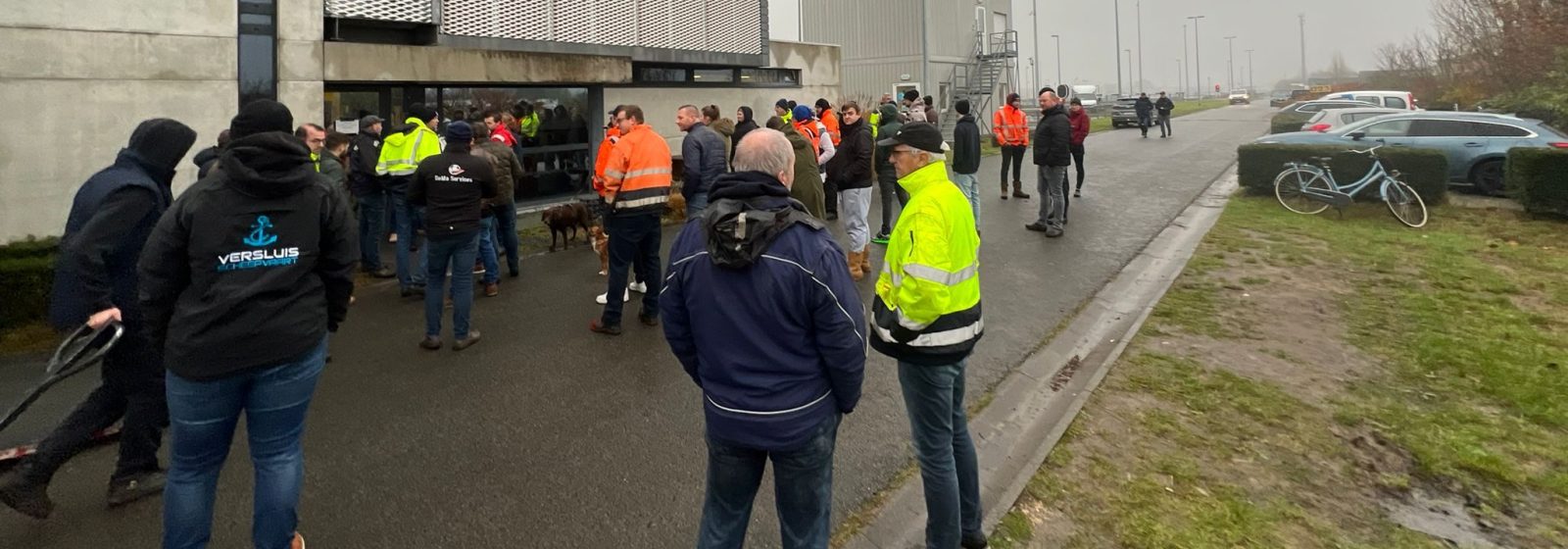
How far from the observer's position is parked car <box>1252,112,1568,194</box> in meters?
13.4

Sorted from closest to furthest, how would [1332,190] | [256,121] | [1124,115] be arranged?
[256,121], [1332,190], [1124,115]

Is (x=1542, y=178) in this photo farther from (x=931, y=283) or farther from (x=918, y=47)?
(x=918, y=47)

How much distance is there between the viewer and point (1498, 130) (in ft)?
45.0

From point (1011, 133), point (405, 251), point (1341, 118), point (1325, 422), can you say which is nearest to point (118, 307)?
point (405, 251)

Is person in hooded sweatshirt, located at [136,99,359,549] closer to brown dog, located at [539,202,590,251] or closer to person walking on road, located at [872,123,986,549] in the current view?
person walking on road, located at [872,123,986,549]

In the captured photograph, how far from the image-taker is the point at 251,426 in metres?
2.94

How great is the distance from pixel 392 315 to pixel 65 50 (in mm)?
3909

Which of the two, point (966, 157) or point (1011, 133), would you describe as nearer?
point (966, 157)

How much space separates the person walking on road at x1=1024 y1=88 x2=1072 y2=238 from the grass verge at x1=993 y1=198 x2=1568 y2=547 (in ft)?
7.07

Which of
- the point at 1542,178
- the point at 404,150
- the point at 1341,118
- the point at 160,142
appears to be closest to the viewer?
the point at 160,142

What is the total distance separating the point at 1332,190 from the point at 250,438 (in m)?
13.1

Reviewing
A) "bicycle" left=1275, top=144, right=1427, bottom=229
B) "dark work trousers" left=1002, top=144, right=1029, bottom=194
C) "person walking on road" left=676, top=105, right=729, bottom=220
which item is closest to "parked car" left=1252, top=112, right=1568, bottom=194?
"bicycle" left=1275, top=144, right=1427, bottom=229

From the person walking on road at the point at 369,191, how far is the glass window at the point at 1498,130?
652 inches

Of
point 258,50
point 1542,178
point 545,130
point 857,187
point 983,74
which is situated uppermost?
point 258,50
